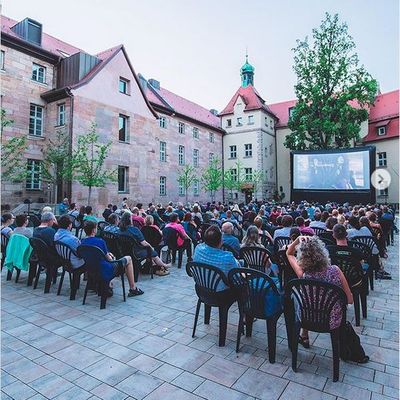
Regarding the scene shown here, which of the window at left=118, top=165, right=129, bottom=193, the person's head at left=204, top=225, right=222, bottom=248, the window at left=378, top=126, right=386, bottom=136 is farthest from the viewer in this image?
the window at left=378, top=126, right=386, bottom=136

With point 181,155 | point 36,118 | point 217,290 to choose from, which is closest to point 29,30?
point 36,118

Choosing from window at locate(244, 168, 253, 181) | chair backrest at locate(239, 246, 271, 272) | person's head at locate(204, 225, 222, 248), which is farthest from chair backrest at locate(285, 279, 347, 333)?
window at locate(244, 168, 253, 181)

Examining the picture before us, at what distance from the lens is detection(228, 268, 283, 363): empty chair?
3188mm

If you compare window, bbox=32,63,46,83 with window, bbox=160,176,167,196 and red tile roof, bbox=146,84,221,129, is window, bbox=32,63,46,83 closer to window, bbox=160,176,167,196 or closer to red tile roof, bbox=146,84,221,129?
red tile roof, bbox=146,84,221,129

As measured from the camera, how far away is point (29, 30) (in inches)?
753

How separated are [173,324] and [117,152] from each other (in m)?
18.1

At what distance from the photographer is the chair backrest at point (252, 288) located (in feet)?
10.7

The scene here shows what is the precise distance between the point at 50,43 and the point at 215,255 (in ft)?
80.0

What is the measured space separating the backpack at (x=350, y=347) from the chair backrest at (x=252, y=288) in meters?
0.81

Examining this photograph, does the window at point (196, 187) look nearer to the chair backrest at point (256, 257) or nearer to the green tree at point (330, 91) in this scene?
the green tree at point (330, 91)

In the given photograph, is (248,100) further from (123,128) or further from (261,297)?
(261,297)

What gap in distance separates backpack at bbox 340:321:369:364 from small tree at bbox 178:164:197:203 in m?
→ 25.7

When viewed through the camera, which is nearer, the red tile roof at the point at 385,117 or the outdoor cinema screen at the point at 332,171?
the outdoor cinema screen at the point at 332,171

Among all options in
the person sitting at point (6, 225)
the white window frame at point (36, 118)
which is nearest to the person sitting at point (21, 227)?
the person sitting at point (6, 225)
